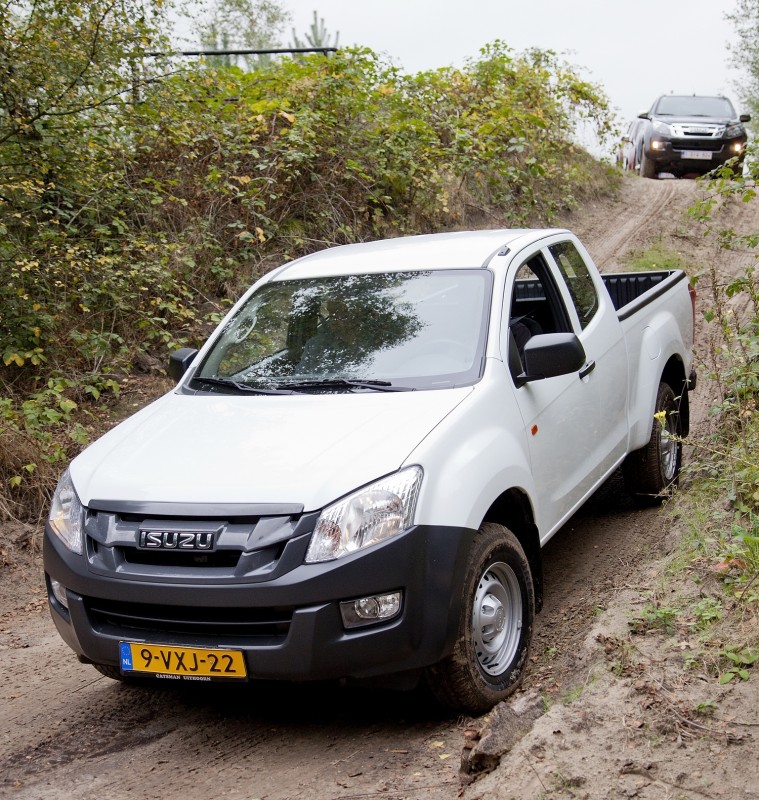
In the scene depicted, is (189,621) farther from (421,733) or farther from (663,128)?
(663,128)

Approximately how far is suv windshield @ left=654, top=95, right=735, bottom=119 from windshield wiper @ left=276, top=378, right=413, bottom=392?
16.0 m

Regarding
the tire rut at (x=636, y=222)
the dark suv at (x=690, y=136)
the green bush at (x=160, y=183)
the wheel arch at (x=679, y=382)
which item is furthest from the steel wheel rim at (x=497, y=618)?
the dark suv at (x=690, y=136)

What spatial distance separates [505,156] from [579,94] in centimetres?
247

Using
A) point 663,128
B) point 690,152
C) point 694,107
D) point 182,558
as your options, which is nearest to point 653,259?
point 690,152

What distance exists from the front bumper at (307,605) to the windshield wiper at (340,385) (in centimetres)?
89

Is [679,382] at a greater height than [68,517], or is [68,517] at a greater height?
[68,517]

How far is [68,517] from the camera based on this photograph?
3611 millimetres

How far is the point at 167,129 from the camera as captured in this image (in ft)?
29.9

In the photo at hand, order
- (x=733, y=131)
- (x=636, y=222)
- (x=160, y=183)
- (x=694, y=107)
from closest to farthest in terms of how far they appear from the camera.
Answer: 1. (x=160, y=183)
2. (x=636, y=222)
3. (x=733, y=131)
4. (x=694, y=107)

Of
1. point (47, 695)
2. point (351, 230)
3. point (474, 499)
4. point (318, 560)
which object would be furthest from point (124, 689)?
point (351, 230)

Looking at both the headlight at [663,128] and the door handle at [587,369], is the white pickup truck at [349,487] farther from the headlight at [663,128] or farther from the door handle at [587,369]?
the headlight at [663,128]

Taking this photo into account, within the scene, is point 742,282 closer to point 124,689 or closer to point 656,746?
point 656,746

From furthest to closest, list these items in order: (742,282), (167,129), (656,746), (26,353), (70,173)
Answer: (167,129) → (70,173) → (26,353) → (742,282) → (656,746)

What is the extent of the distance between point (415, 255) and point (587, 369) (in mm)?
1088
